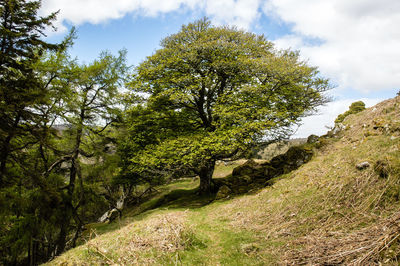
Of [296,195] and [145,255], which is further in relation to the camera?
[296,195]

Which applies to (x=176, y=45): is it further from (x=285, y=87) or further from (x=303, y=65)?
(x=303, y=65)

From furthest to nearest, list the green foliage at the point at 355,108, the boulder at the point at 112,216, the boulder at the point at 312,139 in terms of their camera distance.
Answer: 1. the green foliage at the point at 355,108
2. the boulder at the point at 112,216
3. the boulder at the point at 312,139

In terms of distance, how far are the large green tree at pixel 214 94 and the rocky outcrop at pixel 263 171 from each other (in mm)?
1845

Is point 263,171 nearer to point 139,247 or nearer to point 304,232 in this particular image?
point 304,232

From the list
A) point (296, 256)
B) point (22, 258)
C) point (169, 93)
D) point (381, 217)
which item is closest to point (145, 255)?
point (296, 256)

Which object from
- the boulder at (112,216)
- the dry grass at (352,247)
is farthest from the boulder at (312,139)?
the boulder at (112,216)

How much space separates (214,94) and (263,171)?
23.8ft

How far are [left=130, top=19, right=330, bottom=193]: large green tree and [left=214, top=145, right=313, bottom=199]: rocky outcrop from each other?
1.84 meters

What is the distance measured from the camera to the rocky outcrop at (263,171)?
14.3 metres

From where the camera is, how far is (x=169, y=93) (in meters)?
14.8

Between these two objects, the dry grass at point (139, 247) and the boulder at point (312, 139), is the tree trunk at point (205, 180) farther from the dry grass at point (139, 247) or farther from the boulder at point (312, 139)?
the dry grass at point (139, 247)

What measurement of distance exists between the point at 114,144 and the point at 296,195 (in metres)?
14.3

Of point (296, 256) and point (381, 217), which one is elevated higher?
point (381, 217)

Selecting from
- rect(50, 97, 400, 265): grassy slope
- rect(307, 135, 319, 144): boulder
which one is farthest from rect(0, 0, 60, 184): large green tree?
rect(307, 135, 319, 144): boulder
